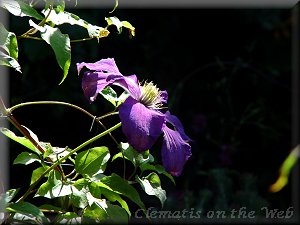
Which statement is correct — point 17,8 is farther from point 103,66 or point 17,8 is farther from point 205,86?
point 205,86

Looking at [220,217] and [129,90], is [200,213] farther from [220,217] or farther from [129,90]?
[129,90]

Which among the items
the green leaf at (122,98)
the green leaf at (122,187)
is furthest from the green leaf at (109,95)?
the green leaf at (122,187)

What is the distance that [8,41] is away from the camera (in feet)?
2.62

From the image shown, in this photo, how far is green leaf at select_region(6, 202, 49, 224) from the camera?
0.81 m

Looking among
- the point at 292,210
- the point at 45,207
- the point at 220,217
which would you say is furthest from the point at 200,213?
the point at 45,207

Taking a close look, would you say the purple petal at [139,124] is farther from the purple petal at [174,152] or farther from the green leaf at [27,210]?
the green leaf at [27,210]

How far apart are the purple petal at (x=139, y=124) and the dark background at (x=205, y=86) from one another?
1.43 metres

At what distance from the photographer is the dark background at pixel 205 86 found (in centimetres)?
233

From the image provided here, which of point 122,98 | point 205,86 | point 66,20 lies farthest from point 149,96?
point 205,86

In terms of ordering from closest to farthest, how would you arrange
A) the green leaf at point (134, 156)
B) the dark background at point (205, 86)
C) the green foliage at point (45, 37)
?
1. the green foliage at point (45, 37)
2. the green leaf at point (134, 156)
3. the dark background at point (205, 86)

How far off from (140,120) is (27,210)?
0.60 ft

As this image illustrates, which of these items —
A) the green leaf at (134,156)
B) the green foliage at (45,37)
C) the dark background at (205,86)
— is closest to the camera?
the green foliage at (45,37)

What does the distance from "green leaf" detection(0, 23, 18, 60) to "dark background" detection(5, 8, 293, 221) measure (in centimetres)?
144

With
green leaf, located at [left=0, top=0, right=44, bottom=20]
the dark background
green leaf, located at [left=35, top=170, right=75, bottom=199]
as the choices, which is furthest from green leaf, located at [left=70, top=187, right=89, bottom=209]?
the dark background
